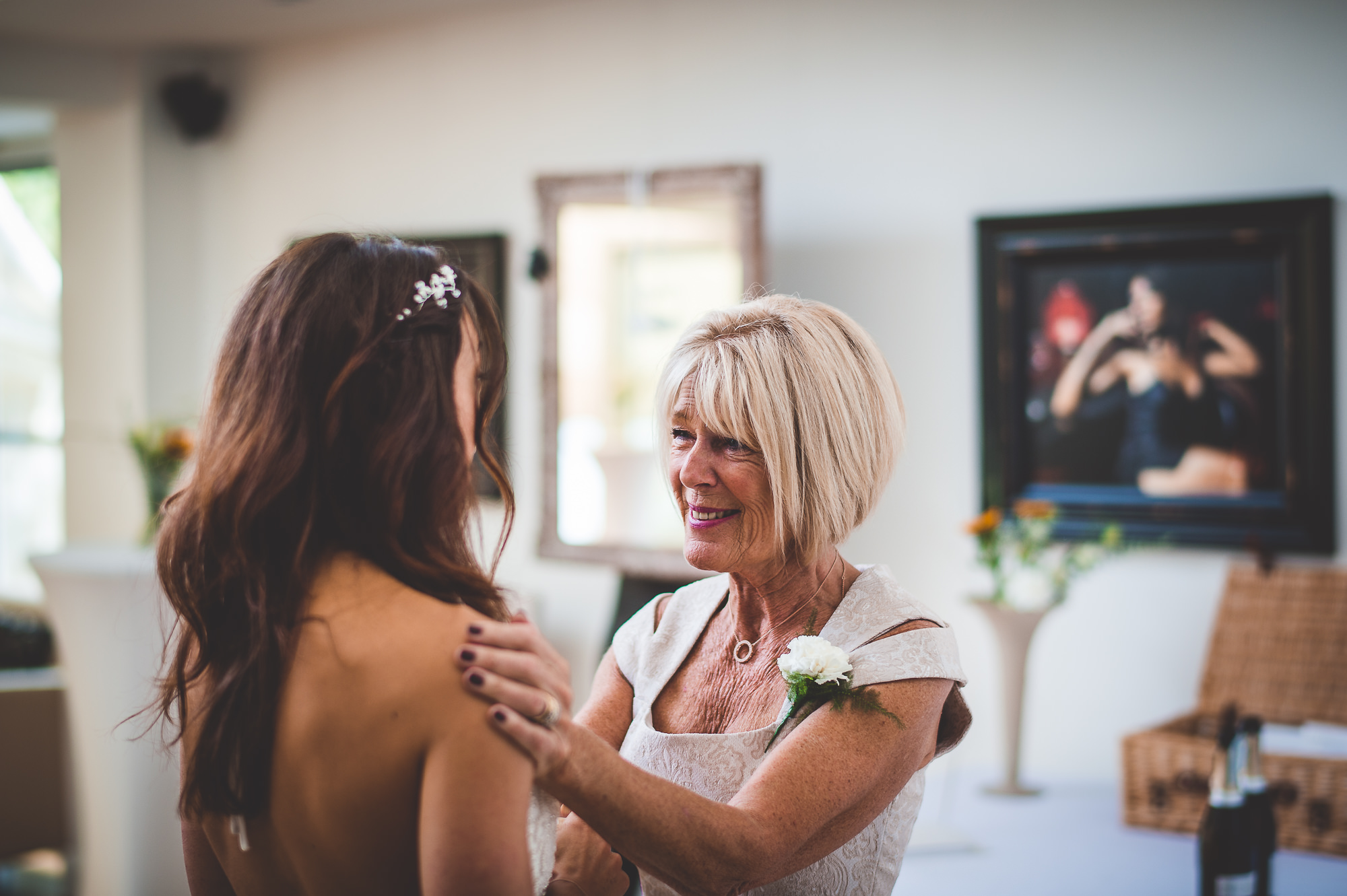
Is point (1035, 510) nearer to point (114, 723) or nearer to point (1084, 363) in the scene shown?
point (1084, 363)

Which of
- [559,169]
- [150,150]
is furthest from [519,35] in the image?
[150,150]

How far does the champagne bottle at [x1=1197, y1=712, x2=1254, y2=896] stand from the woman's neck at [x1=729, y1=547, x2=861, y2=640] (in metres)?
0.87

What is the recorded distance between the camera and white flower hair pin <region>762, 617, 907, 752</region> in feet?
4.44

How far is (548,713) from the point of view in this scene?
1023mm

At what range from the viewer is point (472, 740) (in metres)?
0.94

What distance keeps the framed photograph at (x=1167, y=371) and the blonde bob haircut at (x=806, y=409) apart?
1.85 m

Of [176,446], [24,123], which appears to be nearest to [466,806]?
[176,446]

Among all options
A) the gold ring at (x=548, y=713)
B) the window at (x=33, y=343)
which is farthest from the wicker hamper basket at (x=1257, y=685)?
the window at (x=33, y=343)

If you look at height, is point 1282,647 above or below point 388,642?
below

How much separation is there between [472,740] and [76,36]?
15.2ft

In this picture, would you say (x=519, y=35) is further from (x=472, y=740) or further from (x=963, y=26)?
(x=472, y=740)

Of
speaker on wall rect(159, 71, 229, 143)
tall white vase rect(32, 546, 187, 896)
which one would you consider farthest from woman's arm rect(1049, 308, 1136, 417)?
speaker on wall rect(159, 71, 229, 143)

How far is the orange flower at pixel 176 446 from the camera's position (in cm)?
357

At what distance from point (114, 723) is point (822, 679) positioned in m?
2.46
